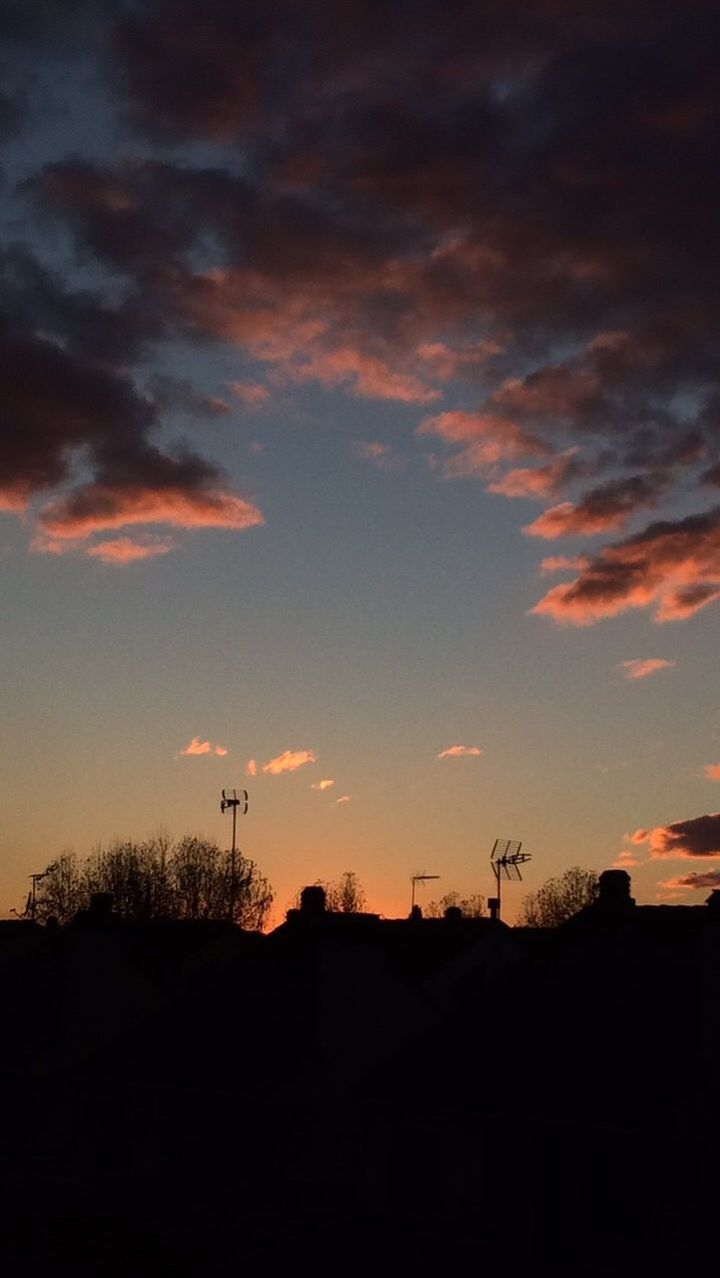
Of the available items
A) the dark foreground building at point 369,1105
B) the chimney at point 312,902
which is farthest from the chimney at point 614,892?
the chimney at point 312,902

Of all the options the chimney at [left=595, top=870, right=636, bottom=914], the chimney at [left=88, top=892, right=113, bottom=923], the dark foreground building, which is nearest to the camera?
the dark foreground building

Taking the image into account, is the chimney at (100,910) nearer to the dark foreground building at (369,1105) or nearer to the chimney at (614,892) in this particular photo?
the dark foreground building at (369,1105)

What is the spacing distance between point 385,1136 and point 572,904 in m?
97.8

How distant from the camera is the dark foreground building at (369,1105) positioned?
26641 millimetres

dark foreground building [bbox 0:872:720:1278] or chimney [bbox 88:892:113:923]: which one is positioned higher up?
chimney [bbox 88:892:113:923]

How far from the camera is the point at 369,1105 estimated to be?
30.4 meters

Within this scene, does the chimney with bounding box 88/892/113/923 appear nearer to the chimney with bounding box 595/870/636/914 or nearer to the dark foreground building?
the dark foreground building

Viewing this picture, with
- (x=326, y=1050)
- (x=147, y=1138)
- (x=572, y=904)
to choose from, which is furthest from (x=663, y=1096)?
(x=572, y=904)

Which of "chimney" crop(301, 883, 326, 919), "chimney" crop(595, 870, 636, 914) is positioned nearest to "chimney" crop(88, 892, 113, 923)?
"chimney" crop(301, 883, 326, 919)

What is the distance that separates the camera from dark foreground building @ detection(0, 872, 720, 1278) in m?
26.6

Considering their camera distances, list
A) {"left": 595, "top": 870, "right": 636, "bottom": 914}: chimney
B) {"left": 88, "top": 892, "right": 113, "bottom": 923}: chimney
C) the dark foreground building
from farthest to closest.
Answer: {"left": 88, "top": 892, "right": 113, "bottom": 923}: chimney < {"left": 595, "top": 870, "right": 636, "bottom": 914}: chimney < the dark foreground building

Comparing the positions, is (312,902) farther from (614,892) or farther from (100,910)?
(614,892)

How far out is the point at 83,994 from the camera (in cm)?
4247

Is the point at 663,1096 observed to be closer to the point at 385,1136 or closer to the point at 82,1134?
the point at 385,1136
